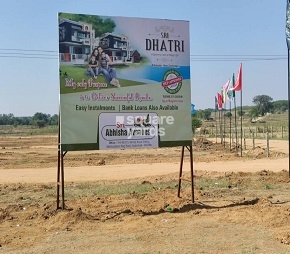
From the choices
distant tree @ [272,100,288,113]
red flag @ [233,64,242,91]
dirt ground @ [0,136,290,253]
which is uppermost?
distant tree @ [272,100,288,113]

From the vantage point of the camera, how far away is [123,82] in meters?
8.52

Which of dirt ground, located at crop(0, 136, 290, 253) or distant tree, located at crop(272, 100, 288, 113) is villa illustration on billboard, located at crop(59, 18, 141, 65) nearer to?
dirt ground, located at crop(0, 136, 290, 253)

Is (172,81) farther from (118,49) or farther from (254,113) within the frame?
(254,113)

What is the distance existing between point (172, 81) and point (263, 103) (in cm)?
11862

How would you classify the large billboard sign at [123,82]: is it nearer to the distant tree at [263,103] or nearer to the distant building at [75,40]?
the distant building at [75,40]

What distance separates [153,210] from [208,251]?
2.73m

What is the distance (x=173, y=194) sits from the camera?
10.2 meters

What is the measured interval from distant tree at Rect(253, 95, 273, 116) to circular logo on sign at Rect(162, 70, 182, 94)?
111944 millimetres

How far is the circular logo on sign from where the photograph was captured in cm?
885

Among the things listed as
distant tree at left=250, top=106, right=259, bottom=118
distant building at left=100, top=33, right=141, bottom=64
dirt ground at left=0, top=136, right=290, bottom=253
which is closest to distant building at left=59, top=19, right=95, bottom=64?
distant building at left=100, top=33, right=141, bottom=64

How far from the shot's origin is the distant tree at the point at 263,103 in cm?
11903

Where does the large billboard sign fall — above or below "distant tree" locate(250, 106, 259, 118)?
below

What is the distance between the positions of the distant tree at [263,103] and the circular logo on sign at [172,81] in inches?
4407

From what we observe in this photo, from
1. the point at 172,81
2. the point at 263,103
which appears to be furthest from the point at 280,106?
the point at 172,81
